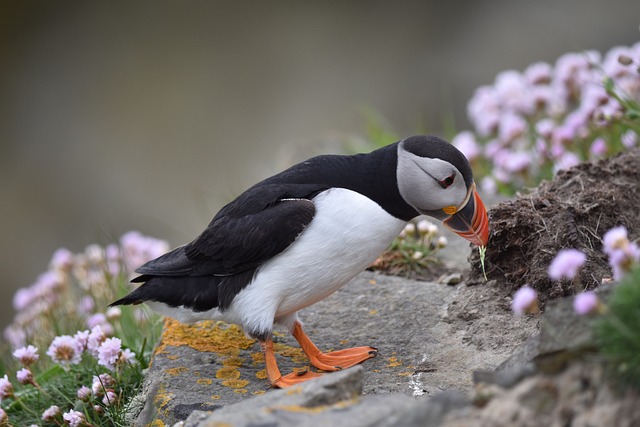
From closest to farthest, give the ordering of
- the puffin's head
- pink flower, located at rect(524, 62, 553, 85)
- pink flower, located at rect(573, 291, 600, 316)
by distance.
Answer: pink flower, located at rect(573, 291, 600, 316), the puffin's head, pink flower, located at rect(524, 62, 553, 85)

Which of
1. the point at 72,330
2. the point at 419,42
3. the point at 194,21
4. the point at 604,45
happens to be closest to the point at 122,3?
the point at 194,21

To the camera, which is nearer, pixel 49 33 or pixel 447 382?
pixel 447 382

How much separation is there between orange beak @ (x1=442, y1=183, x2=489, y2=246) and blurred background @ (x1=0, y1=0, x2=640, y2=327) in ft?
26.9

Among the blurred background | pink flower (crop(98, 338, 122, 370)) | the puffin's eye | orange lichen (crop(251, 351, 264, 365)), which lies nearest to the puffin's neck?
the puffin's eye

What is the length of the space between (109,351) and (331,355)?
3.76ft

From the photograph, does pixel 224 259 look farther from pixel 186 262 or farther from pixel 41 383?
pixel 41 383

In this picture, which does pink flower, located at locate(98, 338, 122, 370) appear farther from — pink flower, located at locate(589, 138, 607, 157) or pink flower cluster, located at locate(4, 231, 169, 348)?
pink flower, located at locate(589, 138, 607, 157)

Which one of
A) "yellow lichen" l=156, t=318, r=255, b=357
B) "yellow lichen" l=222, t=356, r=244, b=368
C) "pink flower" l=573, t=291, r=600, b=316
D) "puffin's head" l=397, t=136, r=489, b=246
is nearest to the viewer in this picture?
"pink flower" l=573, t=291, r=600, b=316

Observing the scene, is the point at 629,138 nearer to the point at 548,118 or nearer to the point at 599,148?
the point at 599,148

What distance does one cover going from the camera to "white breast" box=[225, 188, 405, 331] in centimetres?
430

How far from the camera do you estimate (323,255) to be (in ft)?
14.1

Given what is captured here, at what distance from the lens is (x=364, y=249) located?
4.32 m

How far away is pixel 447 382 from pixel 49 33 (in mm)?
13327

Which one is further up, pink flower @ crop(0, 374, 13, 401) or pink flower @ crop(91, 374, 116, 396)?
pink flower @ crop(0, 374, 13, 401)
